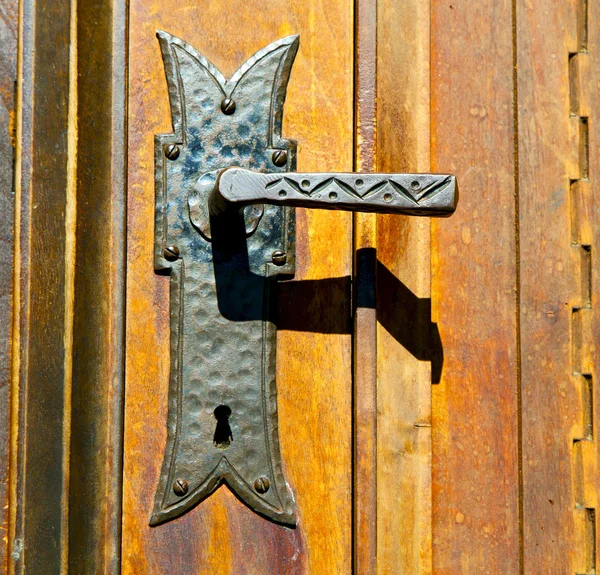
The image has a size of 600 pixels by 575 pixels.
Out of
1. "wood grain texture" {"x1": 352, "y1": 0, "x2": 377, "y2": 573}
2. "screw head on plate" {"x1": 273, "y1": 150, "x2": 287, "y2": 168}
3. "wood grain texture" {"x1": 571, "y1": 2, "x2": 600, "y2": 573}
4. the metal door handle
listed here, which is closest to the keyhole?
the metal door handle

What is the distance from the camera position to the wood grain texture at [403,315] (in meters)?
0.69

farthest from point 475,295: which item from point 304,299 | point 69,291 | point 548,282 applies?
point 69,291

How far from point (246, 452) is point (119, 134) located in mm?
331

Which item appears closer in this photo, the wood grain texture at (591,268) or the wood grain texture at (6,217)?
the wood grain texture at (6,217)

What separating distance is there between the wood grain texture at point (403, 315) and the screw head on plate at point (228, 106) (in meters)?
0.14

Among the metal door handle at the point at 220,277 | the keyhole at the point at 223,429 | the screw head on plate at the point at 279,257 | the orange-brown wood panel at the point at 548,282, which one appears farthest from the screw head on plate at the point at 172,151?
the orange-brown wood panel at the point at 548,282

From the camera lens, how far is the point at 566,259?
77cm

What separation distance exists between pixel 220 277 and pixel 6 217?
20cm

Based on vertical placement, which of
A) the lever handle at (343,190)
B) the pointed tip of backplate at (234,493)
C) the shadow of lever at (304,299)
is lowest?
the pointed tip of backplate at (234,493)

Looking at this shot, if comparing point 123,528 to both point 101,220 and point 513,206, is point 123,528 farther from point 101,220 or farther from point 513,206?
point 513,206

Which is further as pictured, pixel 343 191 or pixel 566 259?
pixel 566 259

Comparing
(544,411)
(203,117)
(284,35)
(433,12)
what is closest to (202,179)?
(203,117)

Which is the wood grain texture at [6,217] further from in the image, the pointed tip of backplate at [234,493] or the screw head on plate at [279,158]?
the screw head on plate at [279,158]

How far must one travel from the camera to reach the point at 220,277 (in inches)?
27.4
